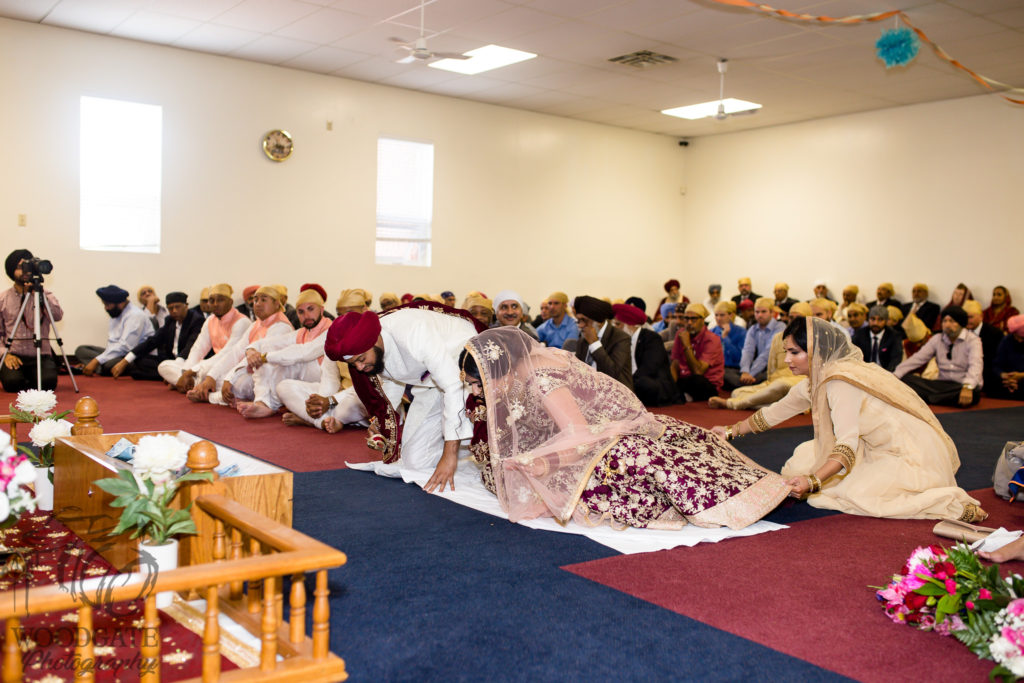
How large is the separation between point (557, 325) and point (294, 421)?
301cm

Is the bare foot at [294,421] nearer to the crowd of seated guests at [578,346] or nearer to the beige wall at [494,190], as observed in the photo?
the crowd of seated guests at [578,346]

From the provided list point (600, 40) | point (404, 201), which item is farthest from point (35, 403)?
point (404, 201)

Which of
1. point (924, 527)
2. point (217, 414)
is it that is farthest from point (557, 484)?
point (217, 414)

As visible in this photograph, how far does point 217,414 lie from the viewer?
20.0ft

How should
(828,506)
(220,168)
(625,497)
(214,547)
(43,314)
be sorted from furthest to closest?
(220,168)
(43,314)
(828,506)
(625,497)
(214,547)

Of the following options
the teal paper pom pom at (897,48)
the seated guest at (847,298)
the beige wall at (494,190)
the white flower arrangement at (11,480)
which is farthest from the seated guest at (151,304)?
the seated guest at (847,298)

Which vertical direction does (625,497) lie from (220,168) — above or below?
below

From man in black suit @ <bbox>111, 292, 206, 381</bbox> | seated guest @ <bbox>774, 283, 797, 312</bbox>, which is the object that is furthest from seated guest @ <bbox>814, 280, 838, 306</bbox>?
man in black suit @ <bbox>111, 292, 206, 381</bbox>

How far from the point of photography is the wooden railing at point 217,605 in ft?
4.87

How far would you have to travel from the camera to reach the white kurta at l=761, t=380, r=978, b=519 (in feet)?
11.3

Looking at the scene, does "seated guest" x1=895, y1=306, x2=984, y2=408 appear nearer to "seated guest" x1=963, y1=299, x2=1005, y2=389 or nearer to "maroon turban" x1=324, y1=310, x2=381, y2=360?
"seated guest" x1=963, y1=299, x2=1005, y2=389

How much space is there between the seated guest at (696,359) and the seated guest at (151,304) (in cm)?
493

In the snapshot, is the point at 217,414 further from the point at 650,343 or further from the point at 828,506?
the point at 828,506

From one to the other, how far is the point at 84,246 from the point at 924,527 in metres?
7.61
